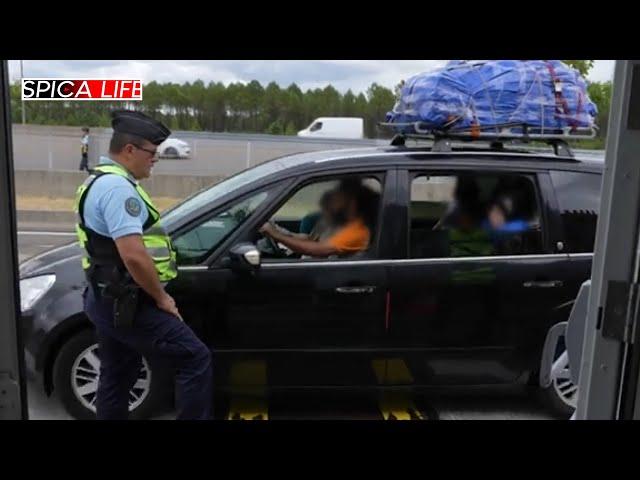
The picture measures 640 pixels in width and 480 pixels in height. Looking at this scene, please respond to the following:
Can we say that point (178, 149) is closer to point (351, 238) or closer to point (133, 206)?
point (351, 238)

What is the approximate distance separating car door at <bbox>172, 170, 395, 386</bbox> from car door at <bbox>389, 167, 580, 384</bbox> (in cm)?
16

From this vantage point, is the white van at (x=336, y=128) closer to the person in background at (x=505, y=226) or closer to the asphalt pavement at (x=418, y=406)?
the person in background at (x=505, y=226)

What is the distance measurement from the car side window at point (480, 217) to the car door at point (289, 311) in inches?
13.0

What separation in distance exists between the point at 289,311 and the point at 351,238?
594 mm

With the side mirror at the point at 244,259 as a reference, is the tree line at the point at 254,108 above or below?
above

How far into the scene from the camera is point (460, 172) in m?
4.01

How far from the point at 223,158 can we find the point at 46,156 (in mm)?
3263

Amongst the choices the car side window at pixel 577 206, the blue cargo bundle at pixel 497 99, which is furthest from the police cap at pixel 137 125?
the car side window at pixel 577 206

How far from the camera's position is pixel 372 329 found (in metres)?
3.85

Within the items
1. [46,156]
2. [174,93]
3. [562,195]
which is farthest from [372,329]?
[46,156]

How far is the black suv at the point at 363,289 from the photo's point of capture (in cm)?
376

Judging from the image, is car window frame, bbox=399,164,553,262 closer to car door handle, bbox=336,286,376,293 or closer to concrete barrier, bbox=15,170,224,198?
car door handle, bbox=336,286,376,293

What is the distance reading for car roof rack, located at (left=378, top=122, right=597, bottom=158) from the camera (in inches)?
162

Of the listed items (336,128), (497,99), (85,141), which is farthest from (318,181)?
(336,128)
